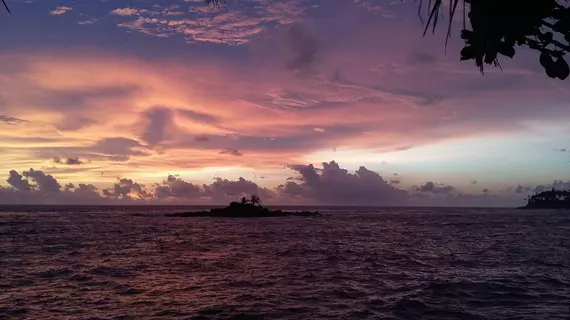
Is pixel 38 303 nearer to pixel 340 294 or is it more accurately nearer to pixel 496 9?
pixel 340 294

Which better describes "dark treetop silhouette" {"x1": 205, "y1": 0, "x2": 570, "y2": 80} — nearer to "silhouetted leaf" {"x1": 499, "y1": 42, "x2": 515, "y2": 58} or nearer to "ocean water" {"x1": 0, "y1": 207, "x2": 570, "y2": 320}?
"silhouetted leaf" {"x1": 499, "y1": 42, "x2": 515, "y2": 58}

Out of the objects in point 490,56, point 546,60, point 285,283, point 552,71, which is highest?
point 490,56

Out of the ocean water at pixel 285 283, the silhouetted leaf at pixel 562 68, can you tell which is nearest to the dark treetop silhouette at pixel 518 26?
the silhouetted leaf at pixel 562 68

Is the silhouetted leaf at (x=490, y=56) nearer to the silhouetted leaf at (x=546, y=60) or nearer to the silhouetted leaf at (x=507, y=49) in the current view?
the silhouetted leaf at (x=507, y=49)

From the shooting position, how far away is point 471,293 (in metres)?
18.5

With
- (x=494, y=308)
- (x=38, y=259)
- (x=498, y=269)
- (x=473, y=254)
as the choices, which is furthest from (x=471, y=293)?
(x=38, y=259)

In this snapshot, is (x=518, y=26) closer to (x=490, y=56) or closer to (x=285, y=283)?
(x=490, y=56)

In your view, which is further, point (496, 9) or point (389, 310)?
point (389, 310)

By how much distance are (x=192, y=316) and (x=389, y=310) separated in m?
6.99

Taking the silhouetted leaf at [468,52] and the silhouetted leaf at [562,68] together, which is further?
the silhouetted leaf at [468,52]

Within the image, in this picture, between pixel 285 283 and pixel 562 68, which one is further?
pixel 285 283

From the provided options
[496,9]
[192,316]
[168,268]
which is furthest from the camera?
[168,268]

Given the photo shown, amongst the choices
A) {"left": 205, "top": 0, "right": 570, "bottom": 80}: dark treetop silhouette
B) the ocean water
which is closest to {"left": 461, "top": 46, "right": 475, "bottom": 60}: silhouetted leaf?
{"left": 205, "top": 0, "right": 570, "bottom": 80}: dark treetop silhouette

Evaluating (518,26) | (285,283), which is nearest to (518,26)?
(518,26)
